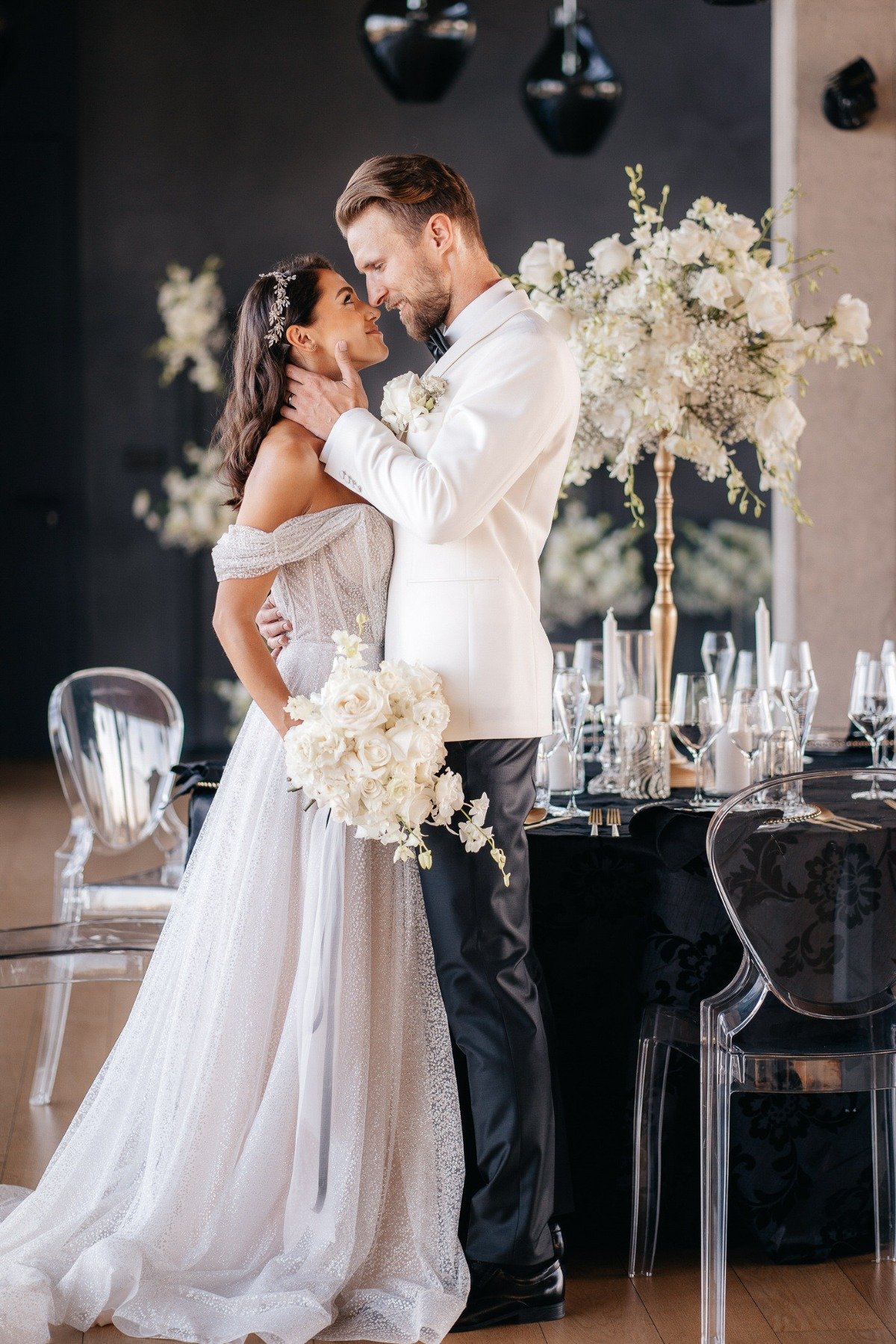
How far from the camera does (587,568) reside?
8.28 meters

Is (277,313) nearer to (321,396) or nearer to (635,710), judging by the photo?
(321,396)

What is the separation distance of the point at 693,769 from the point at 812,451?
2.52 meters

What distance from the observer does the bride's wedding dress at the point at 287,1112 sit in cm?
223

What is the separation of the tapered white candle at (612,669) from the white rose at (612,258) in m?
0.68

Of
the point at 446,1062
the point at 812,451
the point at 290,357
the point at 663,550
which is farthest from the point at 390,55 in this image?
the point at 446,1062

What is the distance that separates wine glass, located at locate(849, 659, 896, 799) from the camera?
2.84 metres

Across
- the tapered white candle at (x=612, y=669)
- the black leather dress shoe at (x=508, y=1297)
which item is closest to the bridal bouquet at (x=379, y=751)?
the black leather dress shoe at (x=508, y=1297)

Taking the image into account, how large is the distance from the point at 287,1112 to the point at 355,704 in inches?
28.2

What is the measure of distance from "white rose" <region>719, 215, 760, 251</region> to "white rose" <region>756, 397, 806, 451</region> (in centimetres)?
31

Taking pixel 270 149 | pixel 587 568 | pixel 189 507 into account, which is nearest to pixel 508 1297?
pixel 587 568

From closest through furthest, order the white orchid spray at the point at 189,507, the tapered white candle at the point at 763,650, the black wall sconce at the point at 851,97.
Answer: the tapered white candle at the point at 763,650
the black wall sconce at the point at 851,97
the white orchid spray at the point at 189,507

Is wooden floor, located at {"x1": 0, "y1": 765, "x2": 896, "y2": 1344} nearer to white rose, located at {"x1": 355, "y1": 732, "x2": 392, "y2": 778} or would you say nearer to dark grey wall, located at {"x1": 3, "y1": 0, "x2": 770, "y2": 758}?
white rose, located at {"x1": 355, "y1": 732, "x2": 392, "y2": 778}

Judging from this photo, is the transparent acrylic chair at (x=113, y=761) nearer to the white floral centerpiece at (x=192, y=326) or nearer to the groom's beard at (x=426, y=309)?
the groom's beard at (x=426, y=309)

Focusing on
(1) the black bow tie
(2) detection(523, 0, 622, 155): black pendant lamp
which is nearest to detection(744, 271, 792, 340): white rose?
(1) the black bow tie
